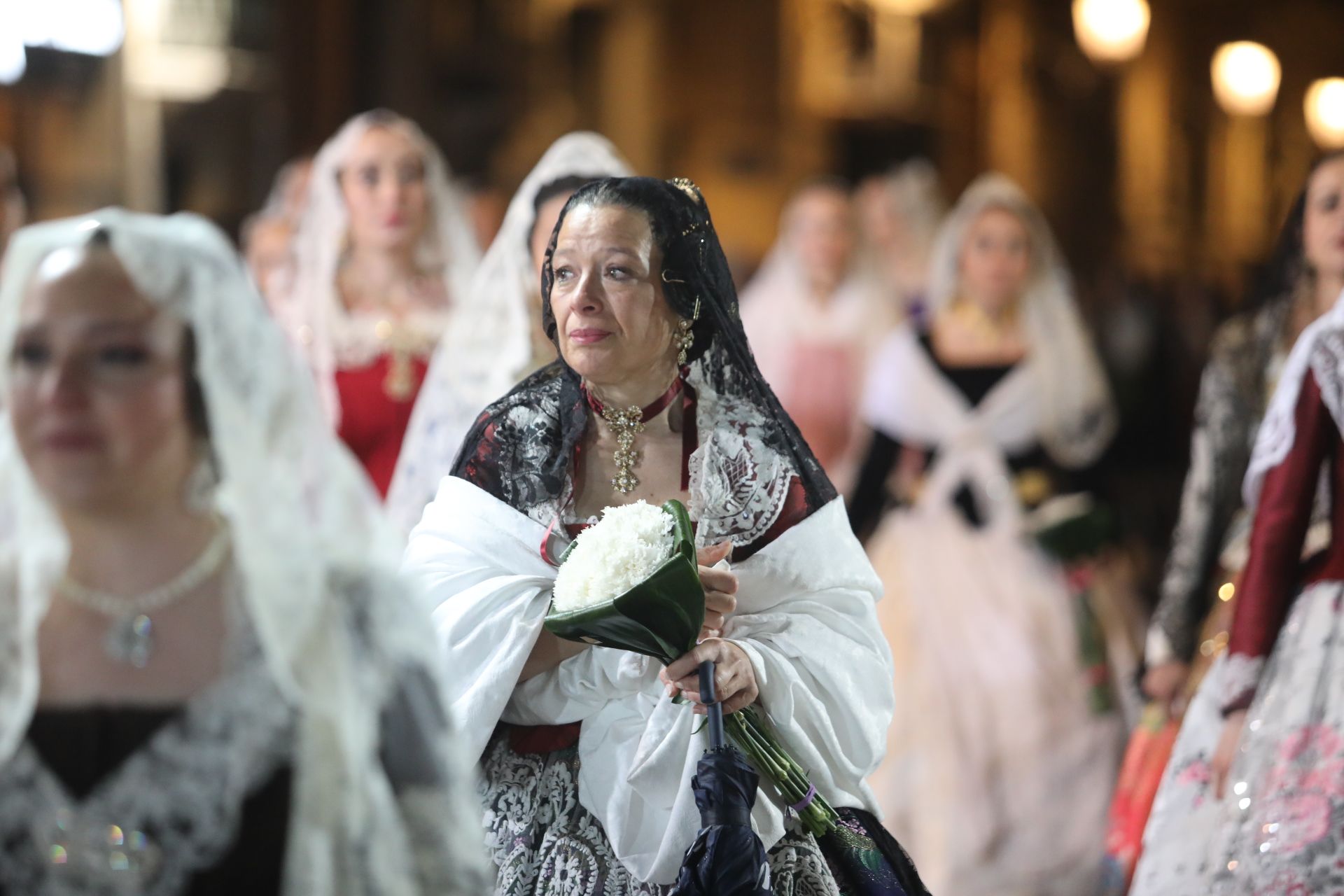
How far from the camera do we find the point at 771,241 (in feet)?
51.1

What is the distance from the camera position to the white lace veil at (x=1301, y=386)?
3.78 m

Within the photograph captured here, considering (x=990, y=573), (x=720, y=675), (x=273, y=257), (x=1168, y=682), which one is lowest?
(x=990, y=573)

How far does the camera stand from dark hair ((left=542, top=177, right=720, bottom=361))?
329 cm

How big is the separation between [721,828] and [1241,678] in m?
1.52

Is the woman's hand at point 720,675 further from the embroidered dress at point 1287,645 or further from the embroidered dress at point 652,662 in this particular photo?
the embroidered dress at point 1287,645

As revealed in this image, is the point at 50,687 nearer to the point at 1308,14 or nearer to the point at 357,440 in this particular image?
the point at 357,440

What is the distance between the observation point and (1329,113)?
40.0 ft

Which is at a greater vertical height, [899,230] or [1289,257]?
[1289,257]

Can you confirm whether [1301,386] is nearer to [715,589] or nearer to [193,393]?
[715,589]

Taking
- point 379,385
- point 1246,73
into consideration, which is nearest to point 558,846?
point 379,385

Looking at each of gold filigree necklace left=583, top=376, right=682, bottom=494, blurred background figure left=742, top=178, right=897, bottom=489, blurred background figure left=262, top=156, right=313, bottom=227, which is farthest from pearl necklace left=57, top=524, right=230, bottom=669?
blurred background figure left=742, top=178, right=897, bottom=489

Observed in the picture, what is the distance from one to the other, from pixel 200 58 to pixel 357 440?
24.0 feet

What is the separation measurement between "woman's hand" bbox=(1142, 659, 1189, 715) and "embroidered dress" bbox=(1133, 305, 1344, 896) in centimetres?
104

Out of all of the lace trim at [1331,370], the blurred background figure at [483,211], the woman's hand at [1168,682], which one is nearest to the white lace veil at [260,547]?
the lace trim at [1331,370]
